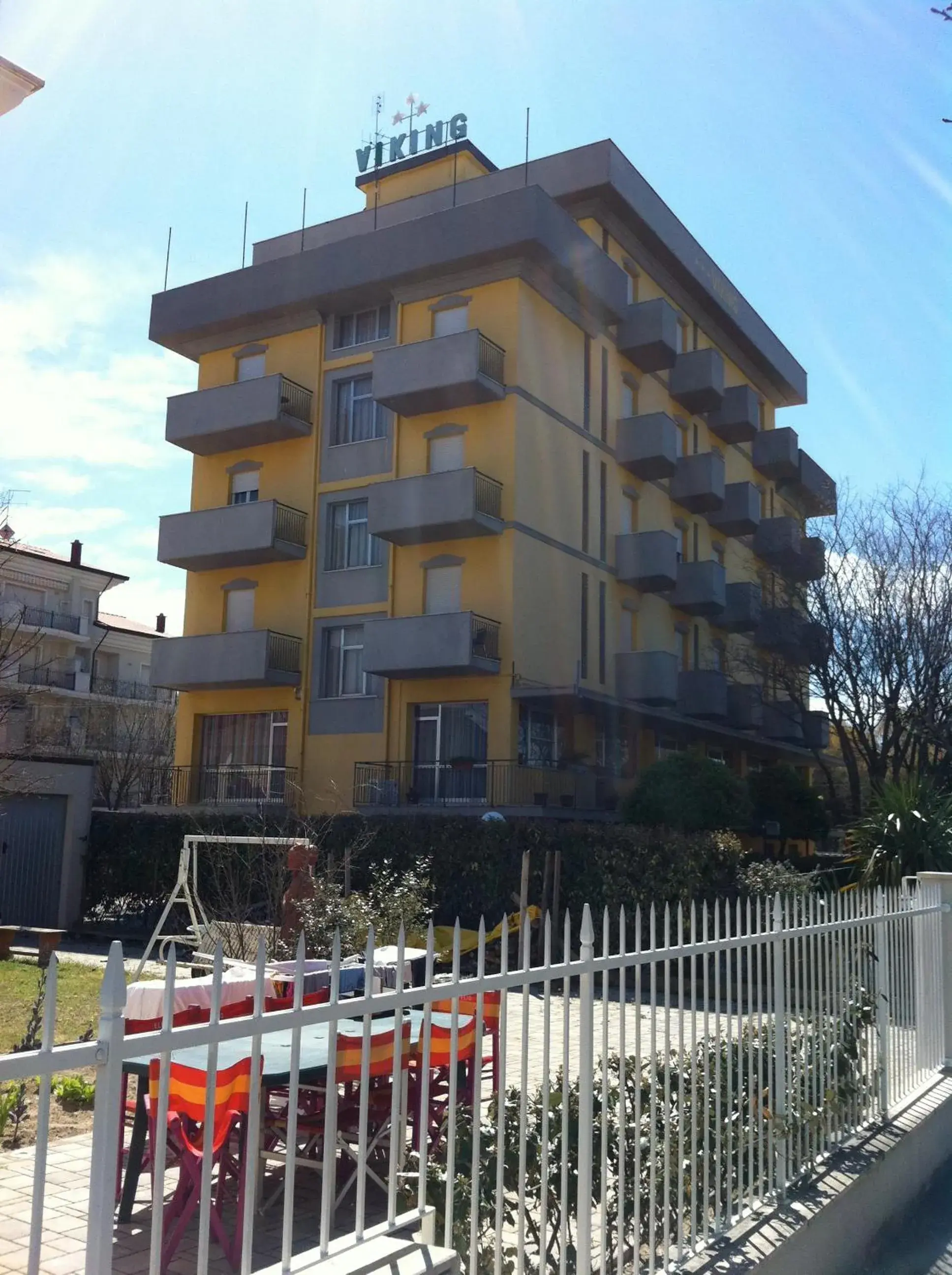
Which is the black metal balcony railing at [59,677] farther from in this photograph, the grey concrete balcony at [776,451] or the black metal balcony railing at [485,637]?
the grey concrete balcony at [776,451]

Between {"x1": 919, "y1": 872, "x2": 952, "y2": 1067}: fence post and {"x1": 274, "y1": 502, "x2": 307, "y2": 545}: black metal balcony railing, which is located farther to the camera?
{"x1": 274, "y1": 502, "x2": 307, "y2": 545}: black metal balcony railing

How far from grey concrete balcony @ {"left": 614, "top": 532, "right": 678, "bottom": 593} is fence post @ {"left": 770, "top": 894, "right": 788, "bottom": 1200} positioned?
2542cm

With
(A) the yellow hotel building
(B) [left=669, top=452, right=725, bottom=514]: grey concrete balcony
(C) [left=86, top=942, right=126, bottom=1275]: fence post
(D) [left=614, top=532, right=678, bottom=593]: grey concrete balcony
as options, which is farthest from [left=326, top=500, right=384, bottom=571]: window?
(C) [left=86, top=942, right=126, bottom=1275]: fence post

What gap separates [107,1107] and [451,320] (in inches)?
1112

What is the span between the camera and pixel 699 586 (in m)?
33.2

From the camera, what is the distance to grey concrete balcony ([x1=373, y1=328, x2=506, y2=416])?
2698cm

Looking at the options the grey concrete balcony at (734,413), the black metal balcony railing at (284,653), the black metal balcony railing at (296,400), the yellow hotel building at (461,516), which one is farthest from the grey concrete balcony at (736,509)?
the black metal balcony railing at (284,653)

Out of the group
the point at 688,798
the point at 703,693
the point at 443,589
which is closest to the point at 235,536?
the point at 443,589

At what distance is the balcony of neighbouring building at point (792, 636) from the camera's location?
29.4 meters

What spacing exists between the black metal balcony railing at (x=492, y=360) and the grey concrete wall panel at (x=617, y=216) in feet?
12.8

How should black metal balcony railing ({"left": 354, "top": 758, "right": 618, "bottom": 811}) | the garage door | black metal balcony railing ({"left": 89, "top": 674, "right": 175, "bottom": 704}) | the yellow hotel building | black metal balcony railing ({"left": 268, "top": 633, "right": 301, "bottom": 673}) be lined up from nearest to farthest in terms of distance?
the garage door < black metal balcony railing ({"left": 354, "top": 758, "right": 618, "bottom": 811}) < the yellow hotel building < black metal balcony railing ({"left": 268, "top": 633, "right": 301, "bottom": 673}) < black metal balcony railing ({"left": 89, "top": 674, "right": 175, "bottom": 704})

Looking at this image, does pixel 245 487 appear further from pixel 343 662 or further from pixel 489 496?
pixel 489 496

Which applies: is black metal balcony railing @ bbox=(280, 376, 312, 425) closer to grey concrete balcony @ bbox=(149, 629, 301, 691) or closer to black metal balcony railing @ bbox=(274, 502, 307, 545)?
black metal balcony railing @ bbox=(274, 502, 307, 545)

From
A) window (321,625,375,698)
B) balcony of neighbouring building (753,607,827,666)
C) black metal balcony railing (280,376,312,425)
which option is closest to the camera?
balcony of neighbouring building (753,607,827,666)
